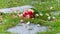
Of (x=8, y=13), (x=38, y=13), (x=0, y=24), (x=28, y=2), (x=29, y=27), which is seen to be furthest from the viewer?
(x=28, y=2)

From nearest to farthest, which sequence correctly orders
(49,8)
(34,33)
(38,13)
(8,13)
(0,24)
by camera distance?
(34,33) < (0,24) < (38,13) < (8,13) < (49,8)

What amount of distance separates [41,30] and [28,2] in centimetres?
308

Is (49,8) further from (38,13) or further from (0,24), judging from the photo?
(0,24)

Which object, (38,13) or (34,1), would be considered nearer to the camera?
(38,13)

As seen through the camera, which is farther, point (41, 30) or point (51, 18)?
point (51, 18)

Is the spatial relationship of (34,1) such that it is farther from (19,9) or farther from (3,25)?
(3,25)

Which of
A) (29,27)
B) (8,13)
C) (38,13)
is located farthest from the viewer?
(8,13)

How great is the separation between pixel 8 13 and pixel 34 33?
170 centimetres

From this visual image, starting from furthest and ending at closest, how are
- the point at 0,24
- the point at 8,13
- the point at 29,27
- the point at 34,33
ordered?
1. the point at 8,13
2. the point at 0,24
3. the point at 29,27
4. the point at 34,33

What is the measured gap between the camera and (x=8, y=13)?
6383 millimetres

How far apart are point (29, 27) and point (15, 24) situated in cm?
37

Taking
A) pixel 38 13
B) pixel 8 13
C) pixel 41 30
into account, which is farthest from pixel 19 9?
pixel 41 30

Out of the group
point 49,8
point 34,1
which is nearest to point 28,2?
point 34,1

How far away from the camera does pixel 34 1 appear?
812cm
